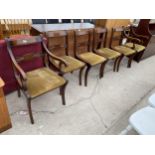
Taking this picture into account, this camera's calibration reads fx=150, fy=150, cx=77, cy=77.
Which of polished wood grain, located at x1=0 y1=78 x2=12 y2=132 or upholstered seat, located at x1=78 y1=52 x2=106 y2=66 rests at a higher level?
upholstered seat, located at x1=78 y1=52 x2=106 y2=66

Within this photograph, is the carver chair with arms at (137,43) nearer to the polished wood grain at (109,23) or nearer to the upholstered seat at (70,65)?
the polished wood grain at (109,23)

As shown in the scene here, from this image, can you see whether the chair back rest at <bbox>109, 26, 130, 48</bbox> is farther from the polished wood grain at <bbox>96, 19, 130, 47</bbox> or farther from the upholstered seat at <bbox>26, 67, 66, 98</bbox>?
the upholstered seat at <bbox>26, 67, 66, 98</bbox>

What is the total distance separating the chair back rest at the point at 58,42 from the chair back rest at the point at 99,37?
22.9 inches

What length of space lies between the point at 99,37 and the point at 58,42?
85 cm

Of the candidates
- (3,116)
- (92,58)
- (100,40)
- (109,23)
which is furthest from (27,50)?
(109,23)

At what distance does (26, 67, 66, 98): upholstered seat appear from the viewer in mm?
1545

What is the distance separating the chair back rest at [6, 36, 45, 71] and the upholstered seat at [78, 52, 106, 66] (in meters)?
0.67

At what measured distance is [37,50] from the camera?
6.59 feet

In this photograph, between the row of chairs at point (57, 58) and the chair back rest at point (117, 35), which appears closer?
the row of chairs at point (57, 58)

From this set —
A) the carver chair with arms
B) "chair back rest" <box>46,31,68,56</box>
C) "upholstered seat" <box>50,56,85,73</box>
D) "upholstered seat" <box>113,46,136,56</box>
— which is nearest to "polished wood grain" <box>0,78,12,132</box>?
"upholstered seat" <box>50,56,85,73</box>

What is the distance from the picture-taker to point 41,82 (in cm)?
167

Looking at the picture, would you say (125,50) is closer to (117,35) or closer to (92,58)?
(117,35)

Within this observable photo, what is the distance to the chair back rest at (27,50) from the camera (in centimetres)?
166

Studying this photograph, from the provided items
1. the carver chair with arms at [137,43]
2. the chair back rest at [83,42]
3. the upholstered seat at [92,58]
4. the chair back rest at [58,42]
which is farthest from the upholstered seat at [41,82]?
the carver chair with arms at [137,43]
